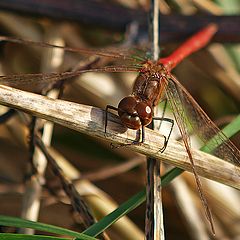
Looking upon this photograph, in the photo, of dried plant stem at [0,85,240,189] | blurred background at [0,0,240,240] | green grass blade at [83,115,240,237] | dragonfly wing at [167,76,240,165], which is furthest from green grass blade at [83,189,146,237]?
blurred background at [0,0,240,240]

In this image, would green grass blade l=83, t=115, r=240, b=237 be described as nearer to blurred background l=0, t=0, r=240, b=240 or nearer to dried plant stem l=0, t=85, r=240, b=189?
dried plant stem l=0, t=85, r=240, b=189

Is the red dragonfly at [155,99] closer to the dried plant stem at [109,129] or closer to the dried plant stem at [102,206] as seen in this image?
the dried plant stem at [109,129]

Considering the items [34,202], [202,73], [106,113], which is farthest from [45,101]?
[202,73]

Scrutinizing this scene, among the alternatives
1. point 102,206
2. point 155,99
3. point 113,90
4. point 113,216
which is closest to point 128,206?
point 113,216

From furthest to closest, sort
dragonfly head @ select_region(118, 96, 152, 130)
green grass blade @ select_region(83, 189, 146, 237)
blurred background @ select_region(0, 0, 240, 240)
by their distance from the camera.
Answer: blurred background @ select_region(0, 0, 240, 240)
dragonfly head @ select_region(118, 96, 152, 130)
green grass blade @ select_region(83, 189, 146, 237)

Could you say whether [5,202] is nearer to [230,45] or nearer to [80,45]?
[80,45]

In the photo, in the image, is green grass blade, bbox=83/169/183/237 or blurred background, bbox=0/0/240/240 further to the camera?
blurred background, bbox=0/0/240/240
